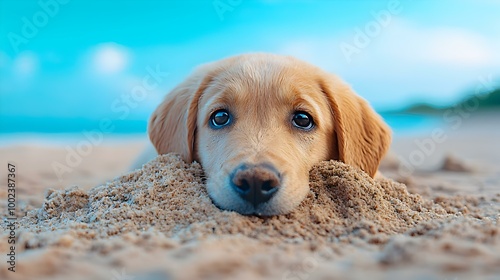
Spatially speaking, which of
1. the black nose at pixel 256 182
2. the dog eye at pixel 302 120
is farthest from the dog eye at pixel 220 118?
the black nose at pixel 256 182

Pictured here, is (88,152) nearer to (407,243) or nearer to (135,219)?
(135,219)

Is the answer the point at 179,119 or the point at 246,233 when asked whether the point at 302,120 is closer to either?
the point at 179,119

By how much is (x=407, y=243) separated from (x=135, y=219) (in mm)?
1497

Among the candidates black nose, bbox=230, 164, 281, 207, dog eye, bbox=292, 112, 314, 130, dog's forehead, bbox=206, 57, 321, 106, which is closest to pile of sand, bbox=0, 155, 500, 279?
black nose, bbox=230, 164, 281, 207

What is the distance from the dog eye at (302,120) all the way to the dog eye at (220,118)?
482 mm

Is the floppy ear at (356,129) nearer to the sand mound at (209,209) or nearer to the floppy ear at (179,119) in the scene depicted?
the sand mound at (209,209)

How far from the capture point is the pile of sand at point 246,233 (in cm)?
204

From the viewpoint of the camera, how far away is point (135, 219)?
9.18 ft

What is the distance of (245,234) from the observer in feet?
8.45

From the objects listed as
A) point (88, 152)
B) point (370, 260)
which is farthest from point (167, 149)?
point (88, 152)

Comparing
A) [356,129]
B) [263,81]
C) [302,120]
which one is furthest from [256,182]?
[356,129]

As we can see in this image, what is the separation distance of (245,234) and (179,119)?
173cm

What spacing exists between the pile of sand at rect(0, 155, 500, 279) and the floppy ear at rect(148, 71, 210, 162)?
9.1 inches

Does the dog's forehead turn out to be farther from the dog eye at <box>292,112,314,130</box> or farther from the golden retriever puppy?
the dog eye at <box>292,112,314,130</box>
